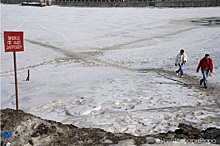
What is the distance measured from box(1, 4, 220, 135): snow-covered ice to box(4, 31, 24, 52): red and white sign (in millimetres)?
2428

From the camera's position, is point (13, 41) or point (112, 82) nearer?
point (13, 41)

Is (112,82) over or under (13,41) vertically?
under

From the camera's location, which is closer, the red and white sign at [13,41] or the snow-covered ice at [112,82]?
the red and white sign at [13,41]

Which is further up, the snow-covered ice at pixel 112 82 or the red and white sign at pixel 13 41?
the red and white sign at pixel 13 41

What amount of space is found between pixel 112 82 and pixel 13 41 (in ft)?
21.3

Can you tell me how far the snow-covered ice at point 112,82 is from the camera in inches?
380

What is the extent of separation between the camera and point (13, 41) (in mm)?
8836

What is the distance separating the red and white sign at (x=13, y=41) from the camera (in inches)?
341

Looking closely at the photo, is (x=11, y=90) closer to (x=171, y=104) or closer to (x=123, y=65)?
(x=171, y=104)

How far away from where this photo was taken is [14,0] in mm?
101875

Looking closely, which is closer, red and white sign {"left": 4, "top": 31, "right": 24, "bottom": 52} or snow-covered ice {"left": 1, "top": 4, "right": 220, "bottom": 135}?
red and white sign {"left": 4, "top": 31, "right": 24, "bottom": 52}

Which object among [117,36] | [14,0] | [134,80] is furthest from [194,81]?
[14,0]

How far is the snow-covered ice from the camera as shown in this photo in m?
9.64

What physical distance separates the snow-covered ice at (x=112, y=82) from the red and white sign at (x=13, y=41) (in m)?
2.43
